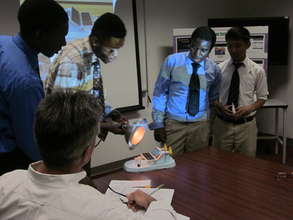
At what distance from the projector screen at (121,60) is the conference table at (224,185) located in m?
1.92

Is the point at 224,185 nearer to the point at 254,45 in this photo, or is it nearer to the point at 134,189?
the point at 134,189

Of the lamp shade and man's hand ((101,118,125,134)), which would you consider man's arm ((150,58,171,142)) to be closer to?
man's hand ((101,118,125,134))

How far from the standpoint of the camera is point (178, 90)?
267cm

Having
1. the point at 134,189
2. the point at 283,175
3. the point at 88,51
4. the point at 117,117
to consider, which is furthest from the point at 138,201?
the point at 88,51

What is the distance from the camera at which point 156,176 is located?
1771 millimetres

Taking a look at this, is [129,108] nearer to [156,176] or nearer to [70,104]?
[156,176]

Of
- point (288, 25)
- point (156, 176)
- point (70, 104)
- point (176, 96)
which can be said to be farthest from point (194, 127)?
point (288, 25)

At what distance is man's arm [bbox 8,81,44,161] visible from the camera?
1346mm

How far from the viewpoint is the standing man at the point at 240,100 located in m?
2.80

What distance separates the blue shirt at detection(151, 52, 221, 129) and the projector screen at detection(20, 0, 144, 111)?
1.15 m

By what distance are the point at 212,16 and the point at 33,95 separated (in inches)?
156

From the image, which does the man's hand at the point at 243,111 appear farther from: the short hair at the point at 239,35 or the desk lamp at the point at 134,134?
the desk lamp at the point at 134,134

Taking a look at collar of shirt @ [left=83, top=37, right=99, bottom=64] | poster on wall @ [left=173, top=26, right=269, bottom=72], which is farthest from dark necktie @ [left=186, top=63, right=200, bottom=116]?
poster on wall @ [left=173, top=26, right=269, bottom=72]

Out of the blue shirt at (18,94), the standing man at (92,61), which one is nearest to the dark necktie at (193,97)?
the standing man at (92,61)
